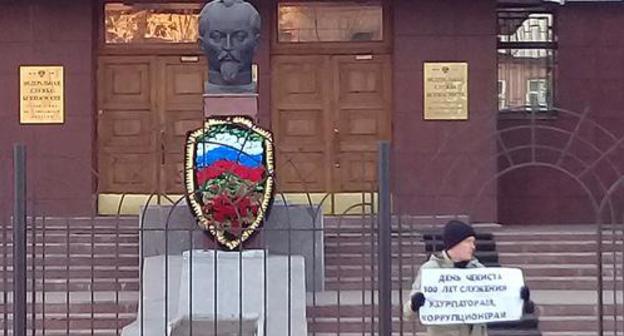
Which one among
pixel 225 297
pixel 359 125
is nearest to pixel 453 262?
pixel 225 297

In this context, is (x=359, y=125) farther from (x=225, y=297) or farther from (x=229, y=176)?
(x=225, y=297)

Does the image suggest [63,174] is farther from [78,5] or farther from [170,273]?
[170,273]

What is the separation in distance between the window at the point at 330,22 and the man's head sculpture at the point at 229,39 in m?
3.24

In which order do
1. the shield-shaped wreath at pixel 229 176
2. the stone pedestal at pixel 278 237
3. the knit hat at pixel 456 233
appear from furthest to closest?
the stone pedestal at pixel 278 237
the shield-shaped wreath at pixel 229 176
the knit hat at pixel 456 233

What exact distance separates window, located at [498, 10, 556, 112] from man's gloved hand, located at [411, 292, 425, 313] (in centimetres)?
1000

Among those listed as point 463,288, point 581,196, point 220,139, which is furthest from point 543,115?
point 463,288

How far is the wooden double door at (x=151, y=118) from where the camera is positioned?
15664 mm

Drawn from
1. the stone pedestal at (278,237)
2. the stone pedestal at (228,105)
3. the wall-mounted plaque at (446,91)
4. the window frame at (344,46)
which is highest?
the window frame at (344,46)

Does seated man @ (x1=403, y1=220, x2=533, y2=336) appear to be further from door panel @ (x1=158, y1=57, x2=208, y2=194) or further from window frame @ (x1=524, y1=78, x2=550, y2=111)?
window frame @ (x1=524, y1=78, x2=550, y2=111)

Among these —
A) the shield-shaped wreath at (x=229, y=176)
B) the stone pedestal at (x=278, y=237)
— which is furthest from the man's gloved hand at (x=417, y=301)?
the stone pedestal at (x=278, y=237)

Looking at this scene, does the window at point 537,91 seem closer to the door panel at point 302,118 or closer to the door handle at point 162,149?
the door panel at point 302,118

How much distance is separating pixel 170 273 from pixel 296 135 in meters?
4.17

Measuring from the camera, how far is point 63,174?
50.5 ft

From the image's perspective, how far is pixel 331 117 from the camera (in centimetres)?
1573
